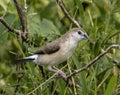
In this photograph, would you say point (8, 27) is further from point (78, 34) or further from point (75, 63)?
point (75, 63)

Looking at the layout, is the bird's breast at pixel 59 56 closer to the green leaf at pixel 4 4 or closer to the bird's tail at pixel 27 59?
the bird's tail at pixel 27 59

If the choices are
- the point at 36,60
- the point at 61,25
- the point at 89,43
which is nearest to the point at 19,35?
the point at 36,60

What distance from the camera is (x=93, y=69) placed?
462cm

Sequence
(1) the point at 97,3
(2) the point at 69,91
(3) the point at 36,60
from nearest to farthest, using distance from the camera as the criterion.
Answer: (2) the point at 69,91, (3) the point at 36,60, (1) the point at 97,3

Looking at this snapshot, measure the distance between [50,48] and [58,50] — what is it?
11 centimetres

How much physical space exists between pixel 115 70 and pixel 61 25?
1.95 meters

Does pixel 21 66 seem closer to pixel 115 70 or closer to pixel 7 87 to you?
pixel 7 87

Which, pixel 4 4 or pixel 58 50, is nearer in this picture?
pixel 58 50

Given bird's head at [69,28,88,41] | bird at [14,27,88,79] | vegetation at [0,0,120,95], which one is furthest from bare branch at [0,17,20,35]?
bird's head at [69,28,88,41]

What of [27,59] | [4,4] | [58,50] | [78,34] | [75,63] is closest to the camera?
[75,63]

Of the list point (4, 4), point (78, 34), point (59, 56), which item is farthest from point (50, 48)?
point (4, 4)

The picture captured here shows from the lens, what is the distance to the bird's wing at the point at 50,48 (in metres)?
4.97

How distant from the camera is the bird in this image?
4887mm

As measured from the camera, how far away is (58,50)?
511 cm
